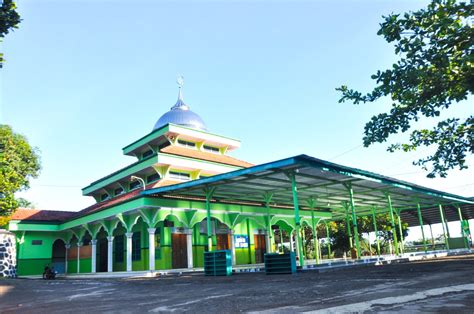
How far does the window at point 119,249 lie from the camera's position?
82.1ft

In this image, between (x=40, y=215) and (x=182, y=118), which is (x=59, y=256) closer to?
(x=40, y=215)

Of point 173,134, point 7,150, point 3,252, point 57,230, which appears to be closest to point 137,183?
point 173,134

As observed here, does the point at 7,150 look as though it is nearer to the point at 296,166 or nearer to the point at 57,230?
the point at 57,230

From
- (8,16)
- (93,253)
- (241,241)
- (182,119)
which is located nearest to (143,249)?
(93,253)

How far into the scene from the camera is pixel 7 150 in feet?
110

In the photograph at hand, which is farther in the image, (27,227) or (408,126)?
(27,227)

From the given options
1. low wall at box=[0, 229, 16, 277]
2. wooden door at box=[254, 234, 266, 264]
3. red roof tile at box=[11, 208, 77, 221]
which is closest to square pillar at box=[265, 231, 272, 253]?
wooden door at box=[254, 234, 266, 264]

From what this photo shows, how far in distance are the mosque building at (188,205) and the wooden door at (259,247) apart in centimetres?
7

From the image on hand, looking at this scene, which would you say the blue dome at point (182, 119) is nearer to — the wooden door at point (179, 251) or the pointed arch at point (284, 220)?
the pointed arch at point (284, 220)

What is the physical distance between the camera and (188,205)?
21.6 meters

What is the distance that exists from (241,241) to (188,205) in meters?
6.14

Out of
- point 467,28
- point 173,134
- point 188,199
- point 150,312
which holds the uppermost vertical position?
point 173,134

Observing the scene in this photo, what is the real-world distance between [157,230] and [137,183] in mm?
6012

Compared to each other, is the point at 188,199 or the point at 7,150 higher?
→ the point at 7,150
